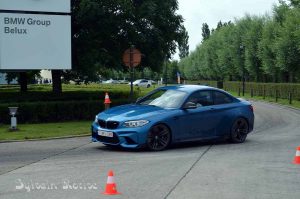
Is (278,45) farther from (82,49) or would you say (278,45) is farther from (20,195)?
(20,195)

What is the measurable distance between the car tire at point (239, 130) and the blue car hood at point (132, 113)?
2288mm

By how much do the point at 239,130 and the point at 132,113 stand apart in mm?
3393

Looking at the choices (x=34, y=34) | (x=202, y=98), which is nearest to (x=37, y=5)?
(x=34, y=34)

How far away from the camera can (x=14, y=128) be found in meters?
16.9

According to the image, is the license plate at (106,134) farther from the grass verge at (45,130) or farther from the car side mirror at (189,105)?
the grass verge at (45,130)

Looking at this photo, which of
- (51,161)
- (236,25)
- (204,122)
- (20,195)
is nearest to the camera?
(20,195)

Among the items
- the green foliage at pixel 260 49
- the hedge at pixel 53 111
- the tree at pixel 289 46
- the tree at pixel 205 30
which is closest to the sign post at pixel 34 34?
the hedge at pixel 53 111

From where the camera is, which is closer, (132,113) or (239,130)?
(132,113)

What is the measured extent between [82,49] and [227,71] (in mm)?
50873

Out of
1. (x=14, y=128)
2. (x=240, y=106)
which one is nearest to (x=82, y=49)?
(x=14, y=128)

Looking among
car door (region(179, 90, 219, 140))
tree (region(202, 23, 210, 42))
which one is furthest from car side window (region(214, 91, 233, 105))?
tree (region(202, 23, 210, 42))

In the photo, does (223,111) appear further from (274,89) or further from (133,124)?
(274,89)

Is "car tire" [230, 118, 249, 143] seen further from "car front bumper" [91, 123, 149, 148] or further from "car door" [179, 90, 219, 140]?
"car front bumper" [91, 123, 149, 148]

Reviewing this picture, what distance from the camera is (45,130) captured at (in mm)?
17047
